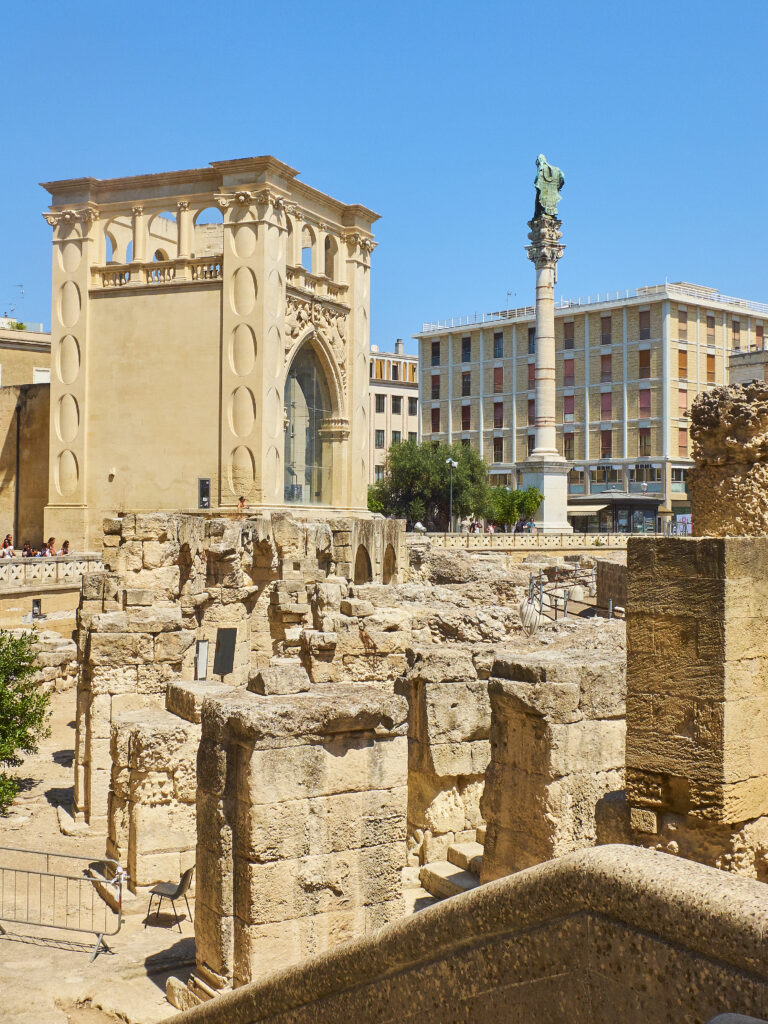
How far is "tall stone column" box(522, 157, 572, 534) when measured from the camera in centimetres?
3984

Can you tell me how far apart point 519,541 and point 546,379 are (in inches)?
294

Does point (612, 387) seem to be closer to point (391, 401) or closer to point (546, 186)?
point (546, 186)

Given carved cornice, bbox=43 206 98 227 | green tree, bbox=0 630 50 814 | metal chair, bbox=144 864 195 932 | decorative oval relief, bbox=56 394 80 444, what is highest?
carved cornice, bbox=43 206 98 227

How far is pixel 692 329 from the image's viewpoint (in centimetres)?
4969

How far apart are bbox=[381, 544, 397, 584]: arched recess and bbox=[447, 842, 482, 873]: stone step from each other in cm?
1713

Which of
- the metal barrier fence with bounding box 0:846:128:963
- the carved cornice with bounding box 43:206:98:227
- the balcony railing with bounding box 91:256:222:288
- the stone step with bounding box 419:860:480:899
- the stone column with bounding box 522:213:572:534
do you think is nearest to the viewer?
the stone step with bounding box 419:860:480:899

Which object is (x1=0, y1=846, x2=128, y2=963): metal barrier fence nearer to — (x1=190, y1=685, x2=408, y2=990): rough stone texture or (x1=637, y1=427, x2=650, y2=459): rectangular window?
(x1=190, y1=685, x2=408, y2=990): rough stone texture

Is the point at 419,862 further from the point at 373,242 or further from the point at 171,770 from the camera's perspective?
the point at 373,242

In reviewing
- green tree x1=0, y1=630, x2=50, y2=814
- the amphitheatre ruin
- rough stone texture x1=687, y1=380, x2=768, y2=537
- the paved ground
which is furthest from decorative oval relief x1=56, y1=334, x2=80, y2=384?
rough stone texture x1=687, y1=380, x2=768, y2=537

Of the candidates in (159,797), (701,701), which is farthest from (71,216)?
(701,701)

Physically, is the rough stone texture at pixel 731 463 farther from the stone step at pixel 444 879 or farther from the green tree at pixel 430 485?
the green tree at pixel 430 485

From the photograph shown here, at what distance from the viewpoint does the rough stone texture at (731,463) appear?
16.4ft

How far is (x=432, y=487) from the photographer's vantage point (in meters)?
47.6

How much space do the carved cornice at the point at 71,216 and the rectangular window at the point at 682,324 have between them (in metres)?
29.8
